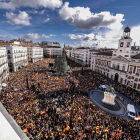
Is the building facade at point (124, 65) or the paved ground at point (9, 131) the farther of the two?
the building facade at point (124, 65)

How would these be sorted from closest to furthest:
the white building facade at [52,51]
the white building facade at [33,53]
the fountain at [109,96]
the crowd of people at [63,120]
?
the crowd of people at [63,120]
the fountain at [109,96]
the white building facade at [33,53]
the white building facade at [52,51]

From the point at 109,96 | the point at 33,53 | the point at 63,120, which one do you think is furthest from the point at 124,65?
the point at 33,53

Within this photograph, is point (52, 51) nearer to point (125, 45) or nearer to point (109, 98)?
point (125, 45)

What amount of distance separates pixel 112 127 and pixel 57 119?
906 cm

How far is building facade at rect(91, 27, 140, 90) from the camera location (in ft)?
105

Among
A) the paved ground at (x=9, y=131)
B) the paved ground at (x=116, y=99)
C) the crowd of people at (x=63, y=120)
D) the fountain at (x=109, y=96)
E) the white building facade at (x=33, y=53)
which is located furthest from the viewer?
Result: the white building facade at (x=33, y=53)

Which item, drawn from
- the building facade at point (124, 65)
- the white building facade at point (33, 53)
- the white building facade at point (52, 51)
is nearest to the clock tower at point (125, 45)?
the building facade at point (124, 65)

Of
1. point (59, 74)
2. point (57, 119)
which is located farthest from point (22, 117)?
point (59, 74)

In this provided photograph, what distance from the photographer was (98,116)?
1738cm

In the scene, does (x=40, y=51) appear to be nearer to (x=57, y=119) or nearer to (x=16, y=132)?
(x=57, y=119)

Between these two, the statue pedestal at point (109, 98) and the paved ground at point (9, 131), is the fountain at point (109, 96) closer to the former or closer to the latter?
the statue pedestal at point (109, 98)

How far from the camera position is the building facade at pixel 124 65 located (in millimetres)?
32156

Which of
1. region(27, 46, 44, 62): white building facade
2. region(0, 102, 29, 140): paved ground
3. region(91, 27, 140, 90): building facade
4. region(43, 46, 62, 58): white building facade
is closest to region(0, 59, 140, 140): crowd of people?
region(0, 102, 29, 140): paved ground

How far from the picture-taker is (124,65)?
118ft
